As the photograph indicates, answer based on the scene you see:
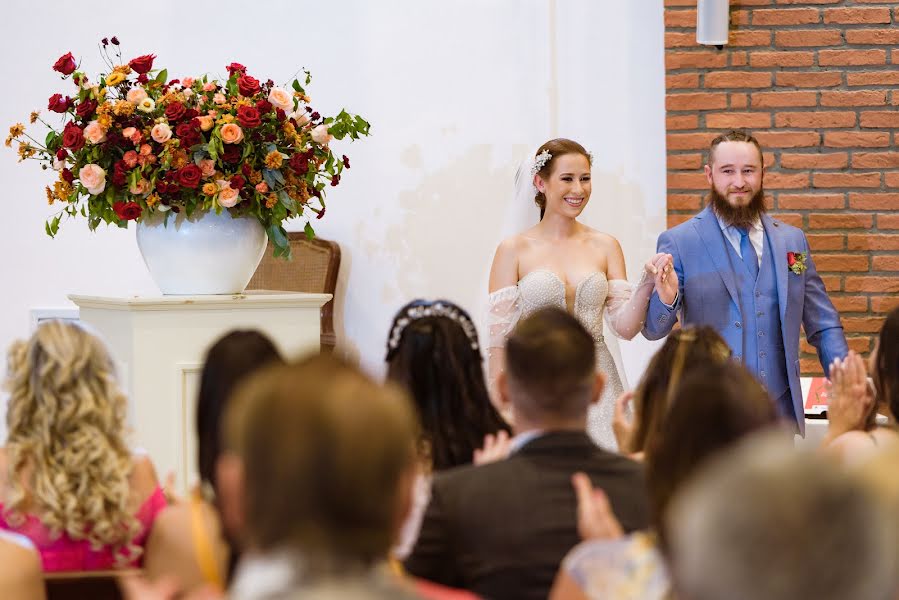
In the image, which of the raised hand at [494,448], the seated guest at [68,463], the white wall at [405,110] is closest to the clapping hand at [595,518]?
the raised hand at [494,448]

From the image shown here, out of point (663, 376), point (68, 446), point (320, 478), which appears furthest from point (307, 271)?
point (320, 478)

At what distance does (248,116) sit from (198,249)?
0.45 meters

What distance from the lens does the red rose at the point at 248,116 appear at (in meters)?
3.85

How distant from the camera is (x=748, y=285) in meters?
4.46

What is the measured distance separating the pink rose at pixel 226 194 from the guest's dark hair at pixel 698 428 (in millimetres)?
2434

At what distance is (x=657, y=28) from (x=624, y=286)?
1.77 metres

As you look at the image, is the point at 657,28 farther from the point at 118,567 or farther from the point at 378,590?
the point at 378,590

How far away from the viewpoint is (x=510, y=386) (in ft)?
7.21

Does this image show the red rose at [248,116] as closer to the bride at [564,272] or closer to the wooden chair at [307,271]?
the bride at [564,272]

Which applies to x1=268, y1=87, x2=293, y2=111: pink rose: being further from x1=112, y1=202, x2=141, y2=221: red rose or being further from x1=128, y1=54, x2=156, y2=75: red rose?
x1=112, y1=202, x2=141, y2=221: red rose

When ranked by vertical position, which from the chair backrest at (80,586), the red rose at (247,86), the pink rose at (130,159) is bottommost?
the chair backrest at (80,586)

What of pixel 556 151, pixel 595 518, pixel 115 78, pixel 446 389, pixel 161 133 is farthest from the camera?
pixel 556 151

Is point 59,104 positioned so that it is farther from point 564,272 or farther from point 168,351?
point 564,272

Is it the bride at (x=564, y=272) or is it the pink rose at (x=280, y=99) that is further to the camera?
the bride at (x=564, y=272)
